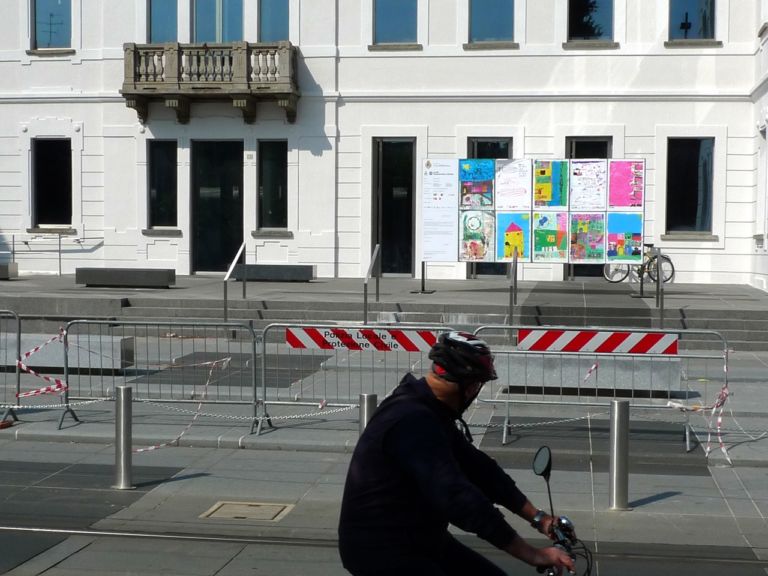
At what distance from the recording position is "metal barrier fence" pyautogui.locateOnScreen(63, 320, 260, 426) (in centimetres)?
1239

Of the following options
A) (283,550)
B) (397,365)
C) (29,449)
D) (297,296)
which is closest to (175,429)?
(29,449)

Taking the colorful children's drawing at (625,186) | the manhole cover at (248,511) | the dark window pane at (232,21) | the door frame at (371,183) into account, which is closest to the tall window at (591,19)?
the door frame at (371,183)

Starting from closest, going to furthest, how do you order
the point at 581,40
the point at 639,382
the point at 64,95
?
1. the point at 639,382
2. the point at 581,40
3. the point at 64,95

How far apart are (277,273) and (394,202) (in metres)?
3.94

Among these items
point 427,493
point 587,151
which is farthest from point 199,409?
point 587,151

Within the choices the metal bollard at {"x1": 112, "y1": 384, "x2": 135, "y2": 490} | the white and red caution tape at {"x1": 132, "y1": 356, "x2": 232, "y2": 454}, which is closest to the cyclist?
the metal bollard at {"x1": 112, "y1": 384, "x2": 135, "y2": 490}

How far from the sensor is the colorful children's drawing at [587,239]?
21.1m

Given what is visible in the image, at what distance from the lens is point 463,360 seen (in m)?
4.18

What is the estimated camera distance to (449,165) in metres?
21.4

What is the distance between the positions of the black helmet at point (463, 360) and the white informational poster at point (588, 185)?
56.6 feet

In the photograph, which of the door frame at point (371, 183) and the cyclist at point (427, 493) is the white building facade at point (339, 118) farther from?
the cyclist at point (427, 493)

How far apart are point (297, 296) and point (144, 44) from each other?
957 centimetres

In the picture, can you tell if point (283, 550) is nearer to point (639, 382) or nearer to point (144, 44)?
point (639, 382)

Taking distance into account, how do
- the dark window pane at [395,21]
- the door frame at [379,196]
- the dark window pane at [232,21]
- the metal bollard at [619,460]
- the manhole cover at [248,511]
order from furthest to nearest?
the dark window pane at [232,21] < the door frame at [379,196] < the dark window pane at [395,21] < the metal bollard at [619,460] < the manhole cover at [248,511]
